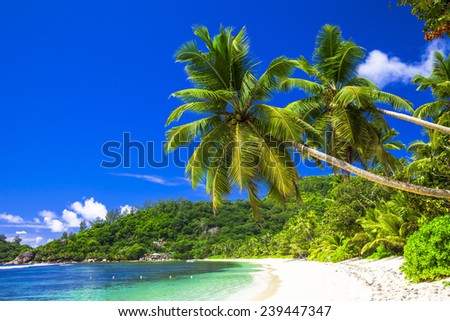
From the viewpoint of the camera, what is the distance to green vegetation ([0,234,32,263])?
363 ft

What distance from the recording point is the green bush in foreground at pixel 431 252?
9.47 m

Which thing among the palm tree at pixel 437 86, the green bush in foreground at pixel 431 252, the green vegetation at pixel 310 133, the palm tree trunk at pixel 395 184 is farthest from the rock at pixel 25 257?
the palm tree trunk at pixel 395 184

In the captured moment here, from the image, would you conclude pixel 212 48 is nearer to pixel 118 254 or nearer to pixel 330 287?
pixel 330 287

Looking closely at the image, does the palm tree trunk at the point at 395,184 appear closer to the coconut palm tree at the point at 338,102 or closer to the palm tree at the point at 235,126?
the palm tree at the point at 235,126

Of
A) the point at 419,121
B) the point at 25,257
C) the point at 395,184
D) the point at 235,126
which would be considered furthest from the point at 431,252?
the point at 25,257

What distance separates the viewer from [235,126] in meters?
9.69

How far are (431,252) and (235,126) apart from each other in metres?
5.91

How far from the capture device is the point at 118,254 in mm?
95125

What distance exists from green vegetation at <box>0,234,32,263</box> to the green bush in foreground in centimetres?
11664

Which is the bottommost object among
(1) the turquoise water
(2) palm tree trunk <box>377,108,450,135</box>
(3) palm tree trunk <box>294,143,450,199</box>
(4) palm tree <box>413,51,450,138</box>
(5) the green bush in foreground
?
(1) the turquoise water

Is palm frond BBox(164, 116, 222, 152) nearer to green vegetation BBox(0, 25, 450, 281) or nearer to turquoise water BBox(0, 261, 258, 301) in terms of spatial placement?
green vegetation BBox(0, 25, 450, 281)

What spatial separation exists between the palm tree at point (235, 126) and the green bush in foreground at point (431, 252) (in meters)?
3.52

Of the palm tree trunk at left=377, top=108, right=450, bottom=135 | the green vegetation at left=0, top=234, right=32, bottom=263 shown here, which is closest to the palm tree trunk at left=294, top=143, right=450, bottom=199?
the palm tree trunk at left=377, top=108, right=450, bottom=135

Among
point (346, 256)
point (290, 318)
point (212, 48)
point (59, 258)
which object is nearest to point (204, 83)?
point (212, 48)
